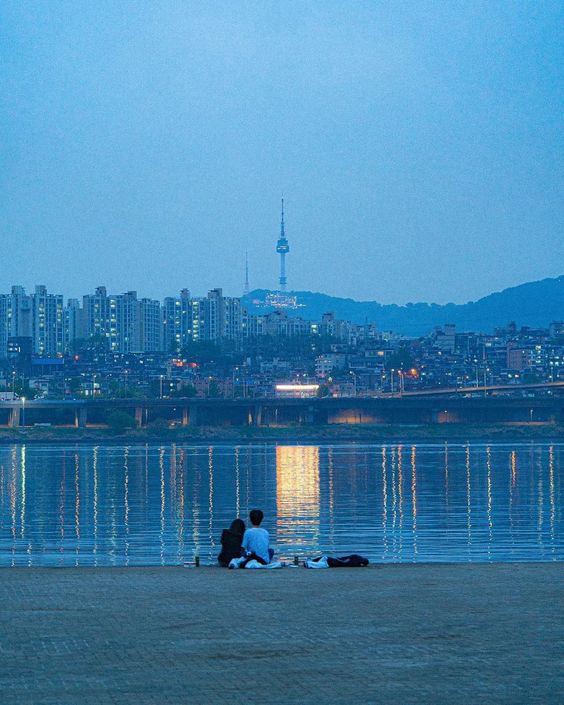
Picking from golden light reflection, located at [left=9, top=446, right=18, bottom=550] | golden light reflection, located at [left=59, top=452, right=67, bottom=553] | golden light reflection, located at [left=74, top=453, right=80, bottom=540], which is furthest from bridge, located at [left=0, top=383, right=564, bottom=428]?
golden light reflection, located at [left=59, top=452, right=67, bottom=553]

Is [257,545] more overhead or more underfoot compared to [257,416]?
more overhead

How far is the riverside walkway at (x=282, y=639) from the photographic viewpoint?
10.7 meters

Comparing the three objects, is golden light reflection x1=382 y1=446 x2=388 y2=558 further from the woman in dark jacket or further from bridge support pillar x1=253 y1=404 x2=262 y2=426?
bridge support pillar x1=253 y1=404 x2=262 y2=426

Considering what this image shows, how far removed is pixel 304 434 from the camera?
181 metres

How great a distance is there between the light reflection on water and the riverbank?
293 feet

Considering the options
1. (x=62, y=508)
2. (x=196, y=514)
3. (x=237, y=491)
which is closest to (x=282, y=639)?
(x=196, y=514)

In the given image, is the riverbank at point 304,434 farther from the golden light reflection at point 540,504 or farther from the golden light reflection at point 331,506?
the golden light reflection at point 540,504

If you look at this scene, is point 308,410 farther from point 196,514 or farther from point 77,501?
point 196,514

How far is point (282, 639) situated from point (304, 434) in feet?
552

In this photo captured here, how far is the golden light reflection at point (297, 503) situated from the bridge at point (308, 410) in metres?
95.5

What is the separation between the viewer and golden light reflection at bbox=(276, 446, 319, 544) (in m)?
35.5

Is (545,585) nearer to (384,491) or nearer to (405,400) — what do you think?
(384,491)

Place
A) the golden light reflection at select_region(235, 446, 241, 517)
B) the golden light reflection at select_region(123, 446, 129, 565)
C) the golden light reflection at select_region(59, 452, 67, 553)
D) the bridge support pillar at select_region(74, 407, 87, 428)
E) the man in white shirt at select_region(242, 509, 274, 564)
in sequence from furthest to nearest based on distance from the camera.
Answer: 1. the bridge support pillar at select_region(74, 407, 87, 428)
2. the golden light reflection at select_region(235, 446, 241, 517)
3. the golden light reflection at select_region(59, 452, 67, 553)
4. the golden light reflection at select_region(123, 446, 129, 565)
5. the man in white shirt at select_region(242, 509, 274, 564)

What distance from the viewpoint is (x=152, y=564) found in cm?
2697
